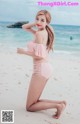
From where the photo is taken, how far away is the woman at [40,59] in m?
2.29

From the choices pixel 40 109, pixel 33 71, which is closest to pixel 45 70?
pixel 33 71

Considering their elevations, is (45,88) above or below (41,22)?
below

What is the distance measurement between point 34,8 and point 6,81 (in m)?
0.48

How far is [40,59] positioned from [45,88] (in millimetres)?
185

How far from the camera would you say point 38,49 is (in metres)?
2.29

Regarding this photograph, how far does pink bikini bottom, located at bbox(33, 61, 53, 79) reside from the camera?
7.56 feet

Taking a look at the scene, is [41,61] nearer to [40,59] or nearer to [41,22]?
[40,59]

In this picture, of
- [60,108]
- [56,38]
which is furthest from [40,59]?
[60,108]

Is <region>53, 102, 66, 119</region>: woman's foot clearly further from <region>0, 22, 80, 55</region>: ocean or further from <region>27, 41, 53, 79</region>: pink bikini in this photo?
<region>0, 22, 80, 55</region>: ocean

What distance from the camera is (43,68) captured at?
2303 millimetres

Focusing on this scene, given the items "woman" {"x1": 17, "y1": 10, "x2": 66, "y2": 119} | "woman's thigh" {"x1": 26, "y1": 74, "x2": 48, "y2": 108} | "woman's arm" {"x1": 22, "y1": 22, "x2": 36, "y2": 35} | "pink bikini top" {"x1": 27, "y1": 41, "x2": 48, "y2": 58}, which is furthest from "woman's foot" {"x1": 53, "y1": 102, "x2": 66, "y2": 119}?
"woman's arm" {"x1": 22, "y1": 22, "x2": 36, "y2": 35}

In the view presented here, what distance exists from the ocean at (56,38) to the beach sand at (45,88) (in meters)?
0.04

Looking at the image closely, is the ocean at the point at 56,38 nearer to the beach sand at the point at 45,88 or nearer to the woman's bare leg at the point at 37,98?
the beach sand at the point at 45,88

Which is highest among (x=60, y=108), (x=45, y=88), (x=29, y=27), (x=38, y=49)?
(x=29, y=27)
